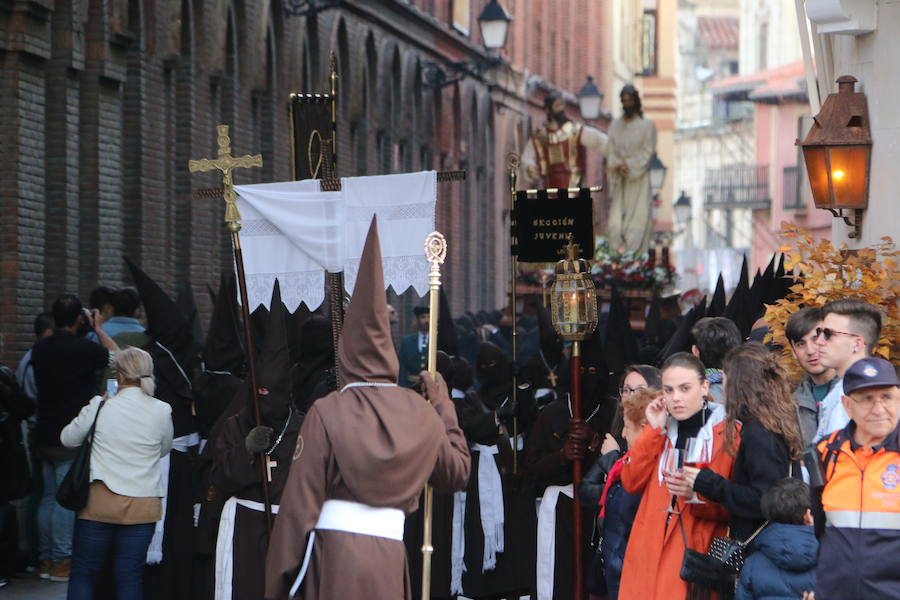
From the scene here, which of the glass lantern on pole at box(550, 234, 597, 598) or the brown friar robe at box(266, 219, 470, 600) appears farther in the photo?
the glass lantern on pole at box(550, 234, 597, 598)

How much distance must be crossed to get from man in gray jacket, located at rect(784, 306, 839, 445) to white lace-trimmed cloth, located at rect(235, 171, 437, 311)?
2.70 metres

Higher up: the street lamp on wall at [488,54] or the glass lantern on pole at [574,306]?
the street lamp on wall at [488,54]

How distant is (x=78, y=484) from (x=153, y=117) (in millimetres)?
8785

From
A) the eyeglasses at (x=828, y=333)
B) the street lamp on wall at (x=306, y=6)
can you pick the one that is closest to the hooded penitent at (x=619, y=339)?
the eyeglasses at (x=828, y=333)

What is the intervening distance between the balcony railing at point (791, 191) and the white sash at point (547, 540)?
49.6m

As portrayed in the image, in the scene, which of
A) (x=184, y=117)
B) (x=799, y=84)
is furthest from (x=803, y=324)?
(x=799, y=84)

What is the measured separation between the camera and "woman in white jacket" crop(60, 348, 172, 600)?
9922 millimetres

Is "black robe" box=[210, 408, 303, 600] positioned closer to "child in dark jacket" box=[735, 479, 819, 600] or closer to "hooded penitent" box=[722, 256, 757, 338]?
"child in dark jacket" box=[735, 479, 819, 600]

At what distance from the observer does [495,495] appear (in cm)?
1135

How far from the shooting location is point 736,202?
72812 mm

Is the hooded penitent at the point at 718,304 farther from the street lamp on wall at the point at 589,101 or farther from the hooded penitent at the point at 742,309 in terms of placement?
the street lamp on wall at the point at 589,101

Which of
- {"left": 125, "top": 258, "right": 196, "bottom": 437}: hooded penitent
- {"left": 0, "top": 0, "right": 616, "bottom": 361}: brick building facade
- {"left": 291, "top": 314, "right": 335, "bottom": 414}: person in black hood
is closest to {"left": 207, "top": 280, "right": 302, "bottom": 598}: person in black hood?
{"left": 291, "top": 314, "right": 335, "bottom": 414}: person in black hood

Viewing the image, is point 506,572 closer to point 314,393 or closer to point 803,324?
point 314,393

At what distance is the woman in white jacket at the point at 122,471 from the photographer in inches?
391
